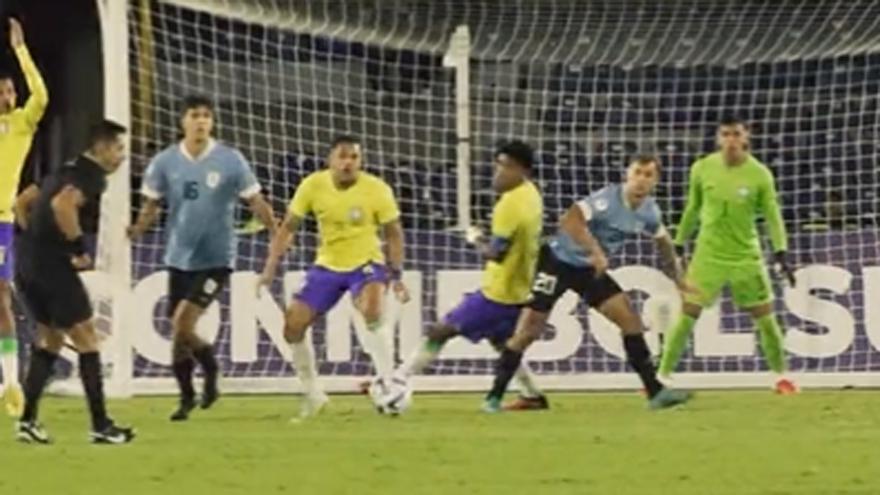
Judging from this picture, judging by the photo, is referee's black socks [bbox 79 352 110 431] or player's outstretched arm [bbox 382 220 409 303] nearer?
referee's black socks [bbox 79 352 110 431]

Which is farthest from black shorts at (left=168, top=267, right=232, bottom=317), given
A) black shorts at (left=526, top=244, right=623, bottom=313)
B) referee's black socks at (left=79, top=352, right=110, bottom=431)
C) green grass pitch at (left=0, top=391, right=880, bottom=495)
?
referee's black socks at (left=79, top=352, right=110, bottom=431)

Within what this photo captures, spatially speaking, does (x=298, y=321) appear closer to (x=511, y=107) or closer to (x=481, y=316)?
(x=481, y=316)

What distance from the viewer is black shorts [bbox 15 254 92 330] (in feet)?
45.8

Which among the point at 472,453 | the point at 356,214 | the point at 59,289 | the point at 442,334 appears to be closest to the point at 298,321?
the point at 356,214

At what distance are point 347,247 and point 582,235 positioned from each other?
160 cm

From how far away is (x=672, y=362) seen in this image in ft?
62.0

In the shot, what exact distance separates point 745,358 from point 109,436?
7880 mm

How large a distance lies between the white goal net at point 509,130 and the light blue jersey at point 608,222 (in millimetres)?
3287

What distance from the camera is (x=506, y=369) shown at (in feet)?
56.6

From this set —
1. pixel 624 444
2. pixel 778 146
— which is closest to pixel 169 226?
pixel 624 444

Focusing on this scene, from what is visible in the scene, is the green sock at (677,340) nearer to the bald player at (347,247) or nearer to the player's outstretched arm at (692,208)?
the player's outstretched arm at (692,208)

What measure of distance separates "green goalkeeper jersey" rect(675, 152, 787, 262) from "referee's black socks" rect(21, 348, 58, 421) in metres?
6.23

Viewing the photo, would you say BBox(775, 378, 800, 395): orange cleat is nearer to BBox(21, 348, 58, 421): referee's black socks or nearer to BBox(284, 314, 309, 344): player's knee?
BBox(284, 314, 309, 344): player's knee

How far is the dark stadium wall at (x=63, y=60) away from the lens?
28891mm
